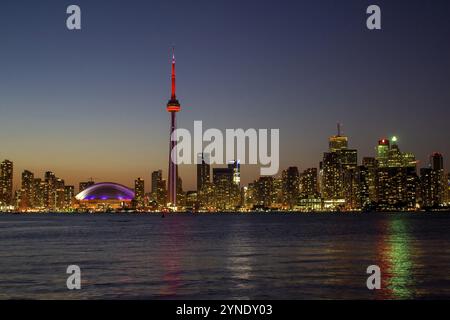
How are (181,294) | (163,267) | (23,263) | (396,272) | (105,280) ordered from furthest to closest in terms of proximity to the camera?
(23,263), (163,267), (396,272), (105,280), (181,294)

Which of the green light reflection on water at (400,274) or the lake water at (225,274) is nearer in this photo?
the lake water at (225,274)

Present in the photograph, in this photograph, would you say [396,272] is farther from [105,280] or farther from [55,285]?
[55,285]

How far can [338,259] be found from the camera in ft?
156

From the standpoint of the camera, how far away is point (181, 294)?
2867 centimetres

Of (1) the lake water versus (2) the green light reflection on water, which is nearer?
(1) the lake water

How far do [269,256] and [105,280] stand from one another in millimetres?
20148

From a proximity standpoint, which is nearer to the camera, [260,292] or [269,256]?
[260,292]
